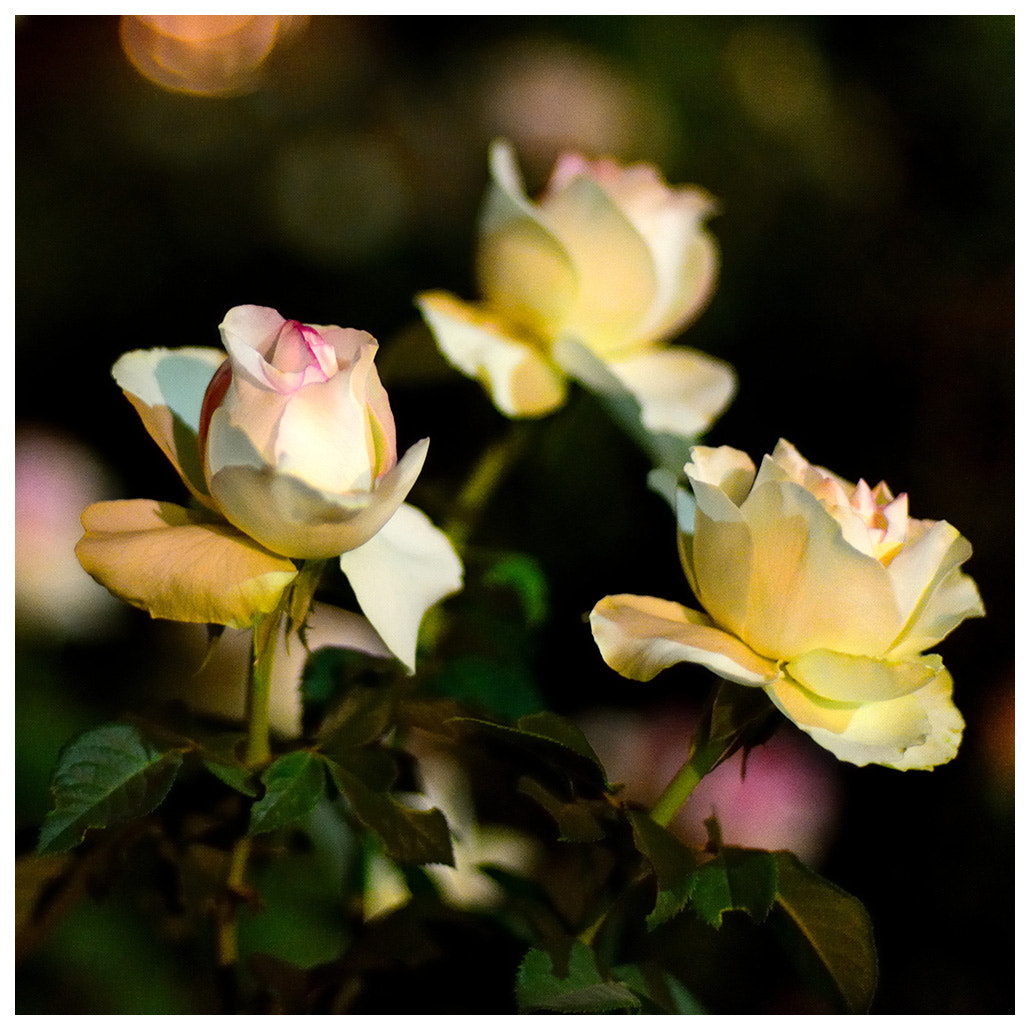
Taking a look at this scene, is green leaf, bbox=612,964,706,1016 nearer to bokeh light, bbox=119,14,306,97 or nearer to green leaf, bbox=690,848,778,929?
green leaf, bbox=690,848,778,929

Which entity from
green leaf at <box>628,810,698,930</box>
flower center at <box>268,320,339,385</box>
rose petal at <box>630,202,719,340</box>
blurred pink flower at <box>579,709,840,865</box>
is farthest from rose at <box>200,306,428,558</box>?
blurred pink flower at <box>579,709,840,865</box>

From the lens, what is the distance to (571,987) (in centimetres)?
28

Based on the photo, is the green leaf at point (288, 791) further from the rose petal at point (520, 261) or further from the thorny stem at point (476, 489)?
the rose petal at point (520, 261)

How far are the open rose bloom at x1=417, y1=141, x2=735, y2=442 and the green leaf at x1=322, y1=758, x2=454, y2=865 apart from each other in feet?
0.61

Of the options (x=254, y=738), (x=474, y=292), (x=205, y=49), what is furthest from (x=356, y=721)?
(x=205, y=49)

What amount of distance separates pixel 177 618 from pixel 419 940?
0.13 metres

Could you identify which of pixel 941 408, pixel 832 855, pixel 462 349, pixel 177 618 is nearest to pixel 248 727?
pixel 177 618

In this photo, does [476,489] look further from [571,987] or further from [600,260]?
[571,987]

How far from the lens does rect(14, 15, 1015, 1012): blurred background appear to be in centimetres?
71

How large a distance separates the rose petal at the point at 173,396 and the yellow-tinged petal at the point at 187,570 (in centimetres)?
2

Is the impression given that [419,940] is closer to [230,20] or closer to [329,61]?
[329,61]

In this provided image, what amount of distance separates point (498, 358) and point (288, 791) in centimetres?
23

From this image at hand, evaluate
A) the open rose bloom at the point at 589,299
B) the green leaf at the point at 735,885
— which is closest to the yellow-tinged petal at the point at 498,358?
the open rose bloom at the point at 589,299

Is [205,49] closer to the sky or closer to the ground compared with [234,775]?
closer to the sky
